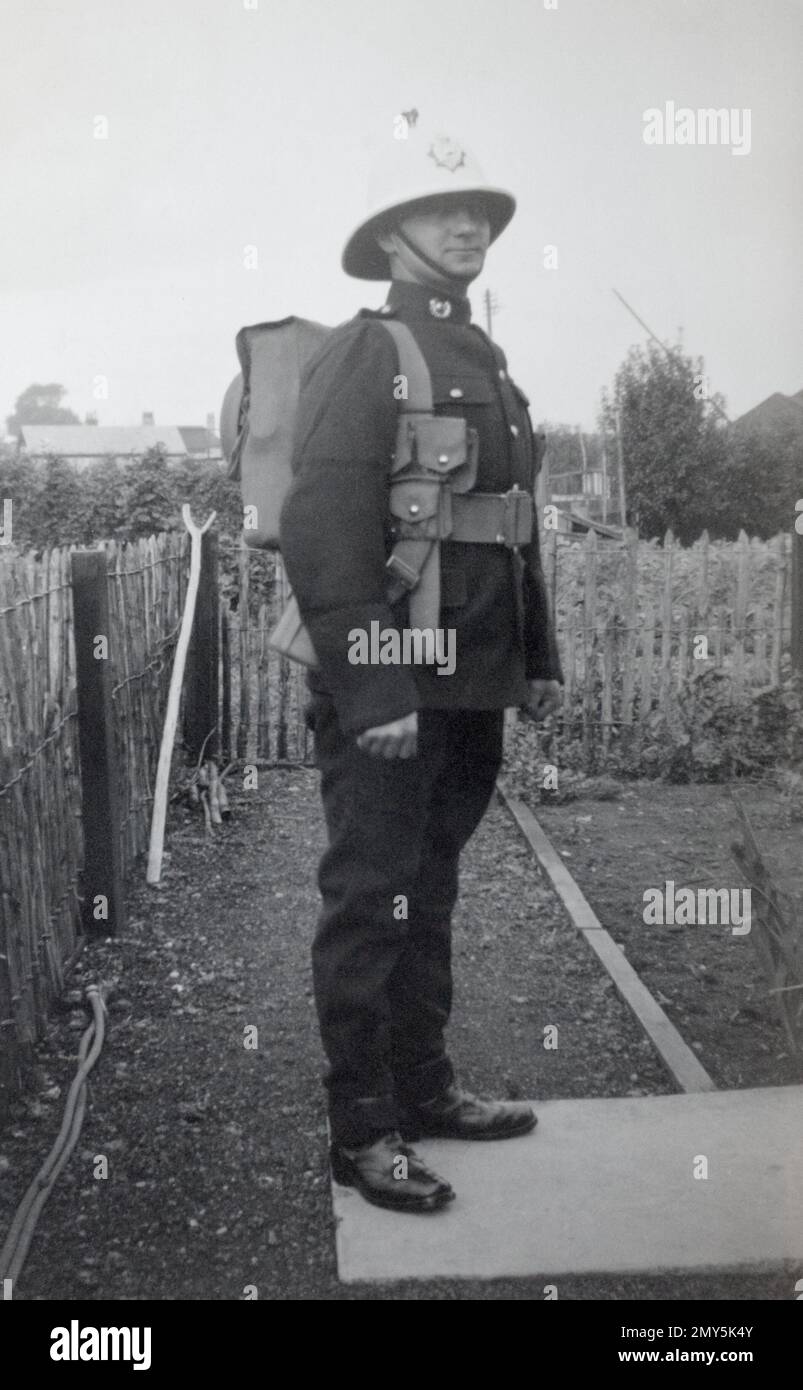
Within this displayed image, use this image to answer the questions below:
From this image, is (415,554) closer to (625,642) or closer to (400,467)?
(400,467)

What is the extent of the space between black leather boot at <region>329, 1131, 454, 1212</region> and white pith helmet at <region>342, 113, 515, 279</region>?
1.84m

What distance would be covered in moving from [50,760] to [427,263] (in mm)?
1930

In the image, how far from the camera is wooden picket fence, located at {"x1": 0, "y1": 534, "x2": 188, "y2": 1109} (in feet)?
10.6

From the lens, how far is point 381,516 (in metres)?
2.41

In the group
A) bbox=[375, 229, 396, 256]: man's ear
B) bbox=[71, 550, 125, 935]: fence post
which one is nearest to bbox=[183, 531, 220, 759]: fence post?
bbox=[71, 550, 125, 935]: fence post

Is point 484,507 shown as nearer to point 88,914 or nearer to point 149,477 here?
point 88,914

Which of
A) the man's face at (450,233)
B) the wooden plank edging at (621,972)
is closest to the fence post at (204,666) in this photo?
the wooden plank edging at (621,972)

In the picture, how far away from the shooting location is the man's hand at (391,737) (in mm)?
2350

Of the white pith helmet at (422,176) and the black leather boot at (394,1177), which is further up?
the white pith helmet at (422,176)

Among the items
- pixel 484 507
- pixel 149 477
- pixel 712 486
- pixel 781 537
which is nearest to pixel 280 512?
pixel 484 507

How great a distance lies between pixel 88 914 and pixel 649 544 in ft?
15.6

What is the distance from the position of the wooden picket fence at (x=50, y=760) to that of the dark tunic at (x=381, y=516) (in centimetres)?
113

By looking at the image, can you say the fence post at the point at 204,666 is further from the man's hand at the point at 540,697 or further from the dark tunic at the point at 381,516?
the dark tunic at the point at 381,516

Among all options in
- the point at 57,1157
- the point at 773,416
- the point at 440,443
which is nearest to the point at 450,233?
the point at 440,443
